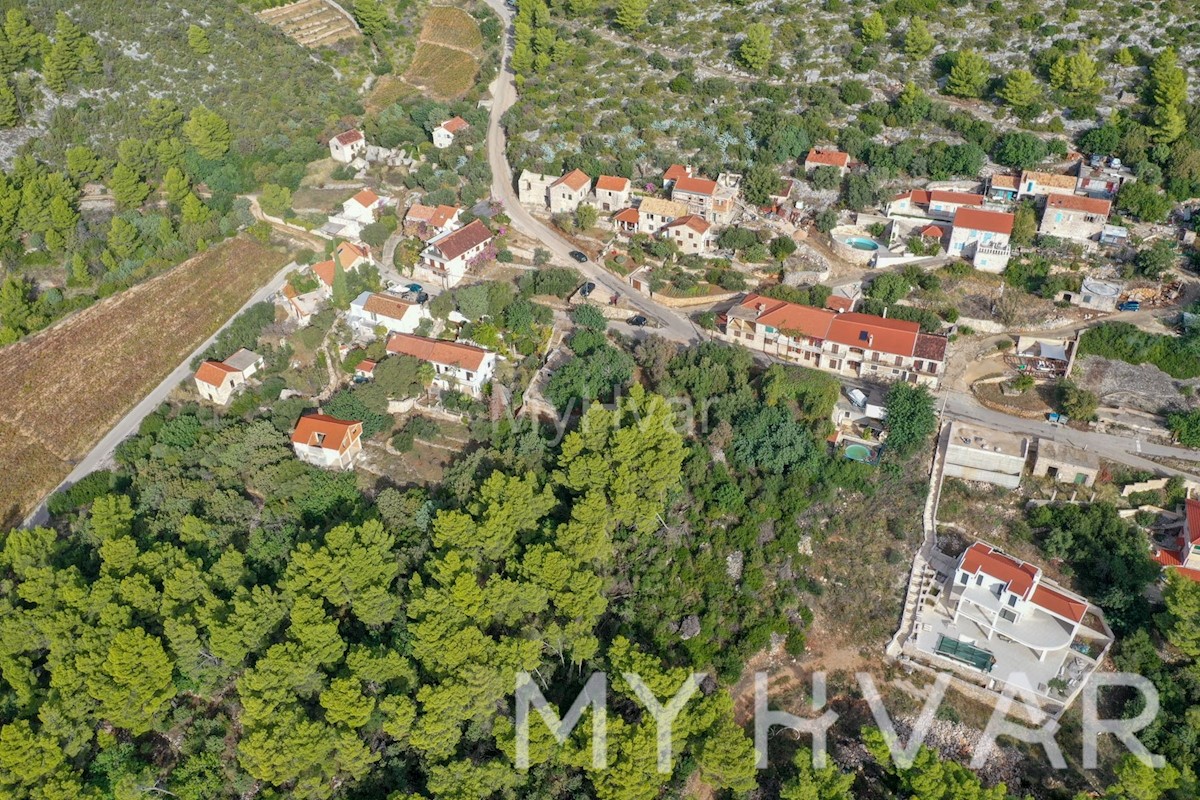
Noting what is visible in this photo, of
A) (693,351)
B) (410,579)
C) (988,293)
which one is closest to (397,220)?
(693,351)

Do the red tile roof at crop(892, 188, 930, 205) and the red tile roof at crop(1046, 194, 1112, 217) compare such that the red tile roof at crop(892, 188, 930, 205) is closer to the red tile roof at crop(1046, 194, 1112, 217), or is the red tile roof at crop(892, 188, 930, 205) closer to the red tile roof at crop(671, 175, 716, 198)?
the red tile roof at crop(1046, 194, 1112, 217)

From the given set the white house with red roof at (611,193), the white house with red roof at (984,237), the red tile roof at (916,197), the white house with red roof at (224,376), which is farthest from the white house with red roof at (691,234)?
the white house with red roof at (224,376)

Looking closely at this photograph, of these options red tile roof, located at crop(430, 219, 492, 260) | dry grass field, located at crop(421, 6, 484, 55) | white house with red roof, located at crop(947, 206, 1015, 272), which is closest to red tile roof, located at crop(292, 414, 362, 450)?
red tile roof, located at crop(430, 219, 492, 260)

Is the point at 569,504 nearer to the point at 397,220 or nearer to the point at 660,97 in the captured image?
the point at 397,220

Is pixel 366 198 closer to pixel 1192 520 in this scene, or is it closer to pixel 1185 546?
pixel 1192 520

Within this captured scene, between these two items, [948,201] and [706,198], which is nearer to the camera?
[948,201]

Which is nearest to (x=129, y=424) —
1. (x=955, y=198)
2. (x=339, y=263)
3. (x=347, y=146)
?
(x=339, y=263)
